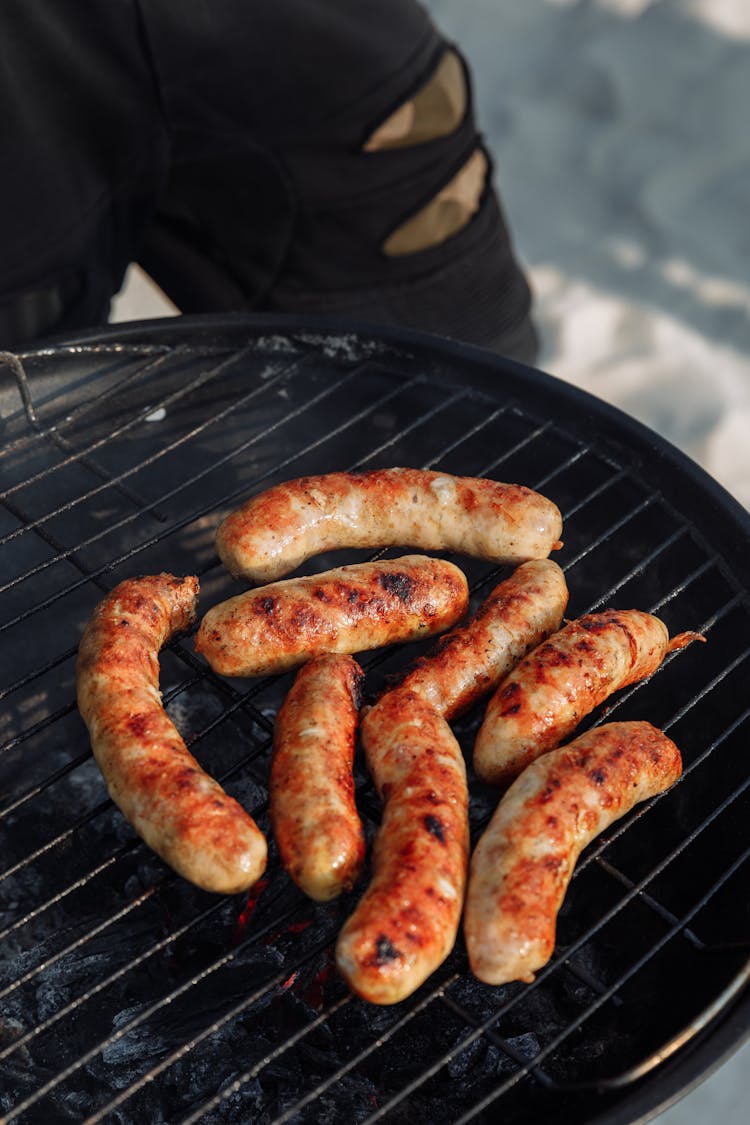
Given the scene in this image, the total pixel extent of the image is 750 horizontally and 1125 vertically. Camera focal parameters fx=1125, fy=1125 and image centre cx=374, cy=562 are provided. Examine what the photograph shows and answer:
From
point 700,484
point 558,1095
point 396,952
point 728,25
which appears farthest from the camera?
point 728,25

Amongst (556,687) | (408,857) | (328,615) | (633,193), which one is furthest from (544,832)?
(633,193)

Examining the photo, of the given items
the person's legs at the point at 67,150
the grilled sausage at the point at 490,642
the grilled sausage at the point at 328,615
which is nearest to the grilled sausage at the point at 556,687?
the grilled sausage at the point at 490,642

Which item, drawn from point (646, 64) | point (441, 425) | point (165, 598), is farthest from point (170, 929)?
point (646, 64)

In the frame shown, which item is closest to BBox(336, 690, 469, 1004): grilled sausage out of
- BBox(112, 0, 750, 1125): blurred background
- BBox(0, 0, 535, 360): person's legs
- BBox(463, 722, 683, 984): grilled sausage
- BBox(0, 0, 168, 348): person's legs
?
BBox(463, 722, 683, 984): grilled sausage

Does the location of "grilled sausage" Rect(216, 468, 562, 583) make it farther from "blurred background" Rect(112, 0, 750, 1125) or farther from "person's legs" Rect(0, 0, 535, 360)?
"blurred background" Rect(112, 0, 750, 1125)

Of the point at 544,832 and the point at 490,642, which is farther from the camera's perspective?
the point at 490,642

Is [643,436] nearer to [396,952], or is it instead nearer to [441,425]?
[441,425]

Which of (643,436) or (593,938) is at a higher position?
(643,436)

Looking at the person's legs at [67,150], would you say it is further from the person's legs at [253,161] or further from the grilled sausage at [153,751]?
the grilled sausage at [153,751]

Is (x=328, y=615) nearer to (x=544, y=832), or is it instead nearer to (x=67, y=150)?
(x=544, y=832)
